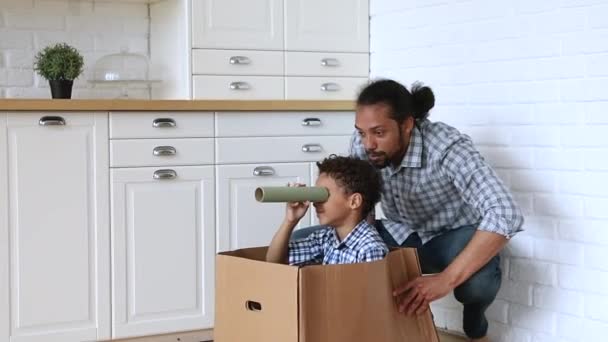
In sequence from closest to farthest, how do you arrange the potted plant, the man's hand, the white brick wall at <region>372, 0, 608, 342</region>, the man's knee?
1. the man's hand
2. the man's knee
3. the white brick wall at <region>372, 0, 608, 342</region>
4. the potted plant

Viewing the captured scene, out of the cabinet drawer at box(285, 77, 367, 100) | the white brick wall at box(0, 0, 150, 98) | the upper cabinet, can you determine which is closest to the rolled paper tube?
the upper cabinet

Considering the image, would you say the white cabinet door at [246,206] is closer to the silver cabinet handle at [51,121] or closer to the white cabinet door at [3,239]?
the silver cabinet handle at [51,121]

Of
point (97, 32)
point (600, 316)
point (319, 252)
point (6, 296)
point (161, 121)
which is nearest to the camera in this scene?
point (319, 252)

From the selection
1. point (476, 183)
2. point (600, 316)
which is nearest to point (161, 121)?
point (476, 183)

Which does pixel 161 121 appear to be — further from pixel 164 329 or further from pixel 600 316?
pixel 600 316

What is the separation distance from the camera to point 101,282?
11.3 ft

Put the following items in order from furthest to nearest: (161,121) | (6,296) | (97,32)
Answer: (97,32) < (161,121) < (6,296)

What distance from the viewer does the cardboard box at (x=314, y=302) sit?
2225mm

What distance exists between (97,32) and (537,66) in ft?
6.01

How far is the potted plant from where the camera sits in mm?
3557

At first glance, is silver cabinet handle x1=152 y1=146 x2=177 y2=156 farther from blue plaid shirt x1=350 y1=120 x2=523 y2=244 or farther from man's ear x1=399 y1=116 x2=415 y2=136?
man's ear x1=399 y1=116 x2=415 y2=136

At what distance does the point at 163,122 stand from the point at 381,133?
104 cm

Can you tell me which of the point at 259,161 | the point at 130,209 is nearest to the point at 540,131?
the point at 259,161

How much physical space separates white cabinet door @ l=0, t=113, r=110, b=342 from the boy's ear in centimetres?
121
